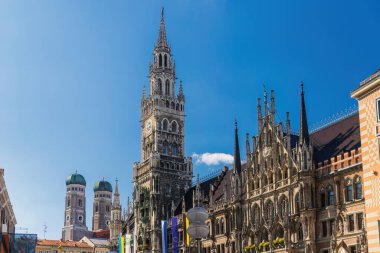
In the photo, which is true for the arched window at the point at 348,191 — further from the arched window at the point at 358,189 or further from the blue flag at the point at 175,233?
the blue flag at the point at 175,233

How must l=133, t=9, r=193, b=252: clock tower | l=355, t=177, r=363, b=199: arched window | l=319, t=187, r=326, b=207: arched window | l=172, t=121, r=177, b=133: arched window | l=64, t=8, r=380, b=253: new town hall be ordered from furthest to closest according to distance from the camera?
l=172, t=121, r=177, b=133: arched window < l=133, t=9, r=193, b=252: clock tower < l=319, t=187, r=326, b=207: arched window < l=355, t=177, r=363, b=199: arched window < l=64, t=8, r=380, b=253: new town hall

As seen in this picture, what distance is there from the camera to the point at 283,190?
237ft

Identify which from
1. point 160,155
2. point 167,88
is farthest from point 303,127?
point 167,88

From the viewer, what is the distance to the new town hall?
1760 inches

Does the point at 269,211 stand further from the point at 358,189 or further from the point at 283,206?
the point at 358,189

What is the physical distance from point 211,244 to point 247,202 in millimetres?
12573

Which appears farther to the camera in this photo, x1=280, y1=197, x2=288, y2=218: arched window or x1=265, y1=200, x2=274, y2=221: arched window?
x1=265, y1=200, x2=274, y2=221: arched window

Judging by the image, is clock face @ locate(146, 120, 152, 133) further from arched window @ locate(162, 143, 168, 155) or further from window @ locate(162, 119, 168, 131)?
arched window @ locate(162, 143, 168, 155)

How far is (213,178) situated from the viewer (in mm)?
102625

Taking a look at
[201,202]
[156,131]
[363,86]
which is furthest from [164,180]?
[363,86]

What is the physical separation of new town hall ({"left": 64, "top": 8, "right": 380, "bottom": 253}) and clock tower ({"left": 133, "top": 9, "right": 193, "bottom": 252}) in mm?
197

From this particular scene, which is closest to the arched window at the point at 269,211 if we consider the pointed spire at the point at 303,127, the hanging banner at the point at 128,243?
the pointed spire at the point at 303,127

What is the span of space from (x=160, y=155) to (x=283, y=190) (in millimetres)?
39119

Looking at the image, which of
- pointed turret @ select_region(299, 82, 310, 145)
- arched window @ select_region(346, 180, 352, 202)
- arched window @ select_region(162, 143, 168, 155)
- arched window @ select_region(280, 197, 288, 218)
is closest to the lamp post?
arched window @ select_region(346, 180, 352, 202)
